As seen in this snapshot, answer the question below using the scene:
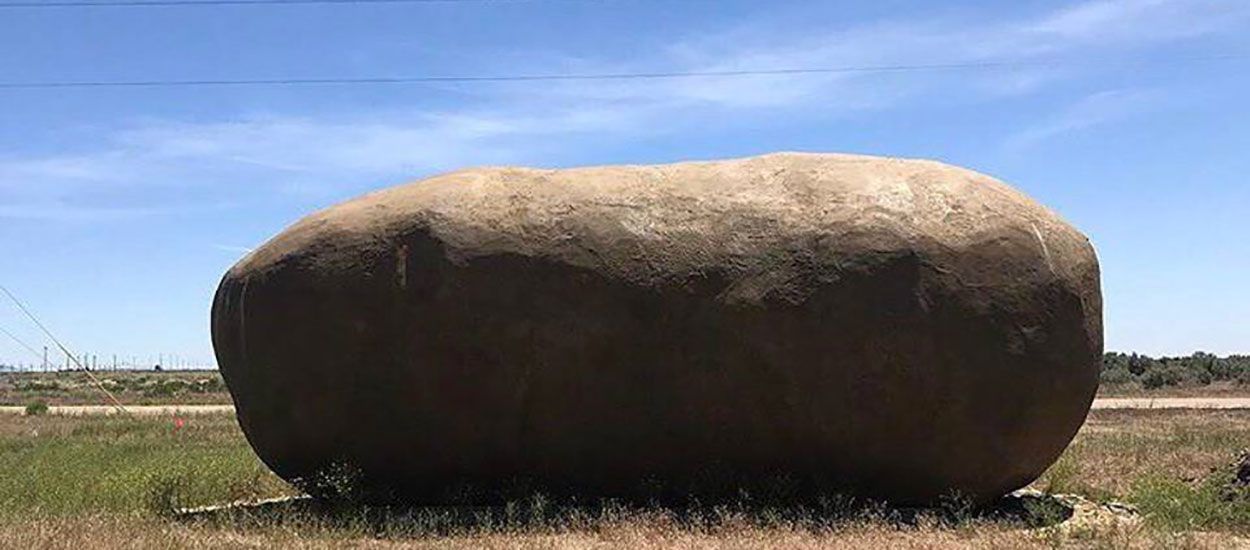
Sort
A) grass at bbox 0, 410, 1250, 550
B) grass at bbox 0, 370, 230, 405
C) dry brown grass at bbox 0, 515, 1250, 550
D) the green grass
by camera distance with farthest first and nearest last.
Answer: grass at bbox 0, 370, 230, 405 < the green grass < grass at bbox 0, 410, 1250, 550 < dry brown grass at bbox 0, 515, 1250, 550

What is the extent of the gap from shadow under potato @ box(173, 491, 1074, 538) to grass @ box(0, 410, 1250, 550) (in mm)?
21

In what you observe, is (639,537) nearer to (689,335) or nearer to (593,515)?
(593,515)

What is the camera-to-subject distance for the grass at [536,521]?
9.65 m

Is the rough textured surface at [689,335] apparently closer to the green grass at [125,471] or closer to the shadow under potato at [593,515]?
the shadow under potato at [593,515]

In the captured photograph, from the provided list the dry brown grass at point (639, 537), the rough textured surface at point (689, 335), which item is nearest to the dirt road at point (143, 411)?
the rough textured surface at point (689, 335)

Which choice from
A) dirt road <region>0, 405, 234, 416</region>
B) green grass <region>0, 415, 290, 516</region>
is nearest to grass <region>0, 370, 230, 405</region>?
dirt road <region>0, 405, 234, 416</region>

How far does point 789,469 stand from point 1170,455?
903 centimetres

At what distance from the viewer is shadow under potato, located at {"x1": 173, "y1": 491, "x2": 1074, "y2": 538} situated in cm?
1040

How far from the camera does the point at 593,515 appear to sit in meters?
10.9

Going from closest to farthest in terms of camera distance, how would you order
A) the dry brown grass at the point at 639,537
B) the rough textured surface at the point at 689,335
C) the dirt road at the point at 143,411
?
1. the dry brown grass at the point at 639,537
2. the rough textured surface at the point at 689,335
3. the dirt road at the point at 143,411

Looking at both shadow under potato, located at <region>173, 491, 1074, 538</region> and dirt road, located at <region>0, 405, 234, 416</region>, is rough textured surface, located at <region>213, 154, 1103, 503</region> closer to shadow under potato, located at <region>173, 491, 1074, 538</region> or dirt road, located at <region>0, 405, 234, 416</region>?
shadow under potato, located at <region>173, 491, 1074, 538</region>

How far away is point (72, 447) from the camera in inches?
842

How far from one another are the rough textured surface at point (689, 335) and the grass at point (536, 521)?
1.49 ft

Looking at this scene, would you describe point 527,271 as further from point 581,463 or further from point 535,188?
point 581,463
